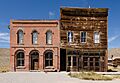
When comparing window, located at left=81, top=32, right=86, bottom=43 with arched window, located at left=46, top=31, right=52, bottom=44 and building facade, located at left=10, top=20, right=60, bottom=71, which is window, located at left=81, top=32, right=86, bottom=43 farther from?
arched window, located at left=46, top=31, right=52, bottom=44

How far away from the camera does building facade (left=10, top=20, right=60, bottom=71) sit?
36.5 metres

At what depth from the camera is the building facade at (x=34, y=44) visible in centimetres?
3650

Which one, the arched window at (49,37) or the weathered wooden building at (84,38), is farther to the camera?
the arched window at (49,37)

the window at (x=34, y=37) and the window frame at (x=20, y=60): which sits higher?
the window at (x=34, y=37)

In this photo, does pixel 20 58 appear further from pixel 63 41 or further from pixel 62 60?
pixel 63 41

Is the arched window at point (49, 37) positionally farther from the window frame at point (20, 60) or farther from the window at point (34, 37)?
the window frame at point (20, 60)

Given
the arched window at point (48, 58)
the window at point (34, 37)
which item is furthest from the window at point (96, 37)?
the window at point (34, 37)

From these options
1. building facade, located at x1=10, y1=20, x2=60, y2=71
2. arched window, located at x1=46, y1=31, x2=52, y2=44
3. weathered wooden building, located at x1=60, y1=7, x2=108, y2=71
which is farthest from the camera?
arched window, located at x1=46, y1=31, x2=52, y2=44

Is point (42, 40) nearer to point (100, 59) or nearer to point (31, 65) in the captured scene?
point (31, 65)

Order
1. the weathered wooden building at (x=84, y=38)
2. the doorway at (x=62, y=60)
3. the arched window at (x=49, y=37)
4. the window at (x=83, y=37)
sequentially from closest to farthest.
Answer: the weathered wooden building at (x=84, y=38) → the window at (x=83, y=37) → the arched window at (x=49, y=37) → the doorway at (x=62, y=60)

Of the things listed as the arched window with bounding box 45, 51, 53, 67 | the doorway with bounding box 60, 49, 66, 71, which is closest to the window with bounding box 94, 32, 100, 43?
the doorway with bounding box 60, 49, 66, 71

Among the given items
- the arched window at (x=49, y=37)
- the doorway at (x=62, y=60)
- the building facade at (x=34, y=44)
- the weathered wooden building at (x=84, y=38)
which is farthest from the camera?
the doorway at (x=62, y=60)

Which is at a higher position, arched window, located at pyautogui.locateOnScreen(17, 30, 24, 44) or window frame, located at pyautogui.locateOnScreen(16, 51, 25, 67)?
arched window, located at pyautogui.locateOnScreen(17, 30, 24, 44)

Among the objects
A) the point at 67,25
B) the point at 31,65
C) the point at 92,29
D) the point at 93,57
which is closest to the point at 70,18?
the point at 67,25
